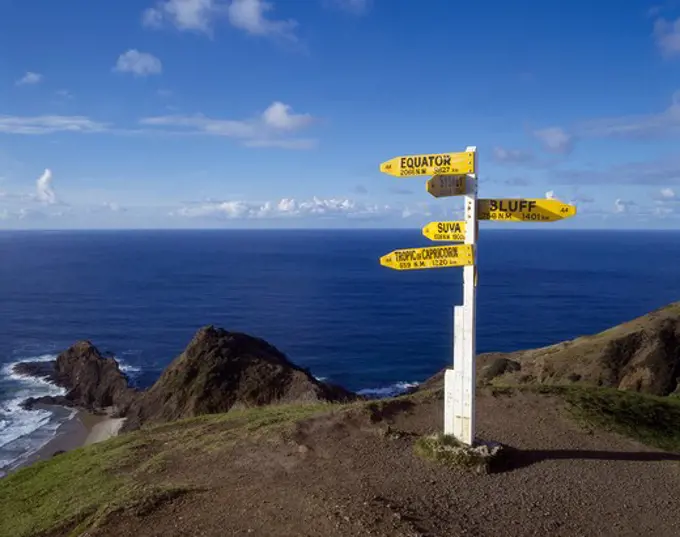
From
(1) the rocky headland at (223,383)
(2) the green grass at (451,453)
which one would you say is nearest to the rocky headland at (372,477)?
(2) the green grass at (451,453)

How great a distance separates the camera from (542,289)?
102312 mm

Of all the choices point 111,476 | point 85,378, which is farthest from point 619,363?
point 85,378

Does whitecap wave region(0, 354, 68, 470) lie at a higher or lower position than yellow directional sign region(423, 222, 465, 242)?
lower

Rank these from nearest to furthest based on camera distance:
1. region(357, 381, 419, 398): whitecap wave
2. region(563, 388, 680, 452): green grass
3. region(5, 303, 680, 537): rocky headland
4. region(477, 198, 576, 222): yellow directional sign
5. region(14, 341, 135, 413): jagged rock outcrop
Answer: region(5, 303, 680, 537): rocky headland, region(477, 198, 576, 222): yellow directional sign, region(563, 388, 680, 452): green grass, region(14, 341, 135, 413): jagged rock outcrop, region(357, 381, 419, 398): whitecap wave

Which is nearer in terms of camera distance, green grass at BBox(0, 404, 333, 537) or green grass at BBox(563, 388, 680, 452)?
green grass at BBox(0, 404, 333, 537)

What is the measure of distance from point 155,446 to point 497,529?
996 centimetres

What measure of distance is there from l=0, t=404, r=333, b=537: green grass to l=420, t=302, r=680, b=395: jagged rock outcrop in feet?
48.9

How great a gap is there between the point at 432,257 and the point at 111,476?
8994 mm

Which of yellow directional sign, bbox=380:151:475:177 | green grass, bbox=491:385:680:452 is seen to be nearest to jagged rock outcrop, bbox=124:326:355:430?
green grass, bbox=491:385:680:452

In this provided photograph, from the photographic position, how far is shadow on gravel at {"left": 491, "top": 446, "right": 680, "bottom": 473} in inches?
463

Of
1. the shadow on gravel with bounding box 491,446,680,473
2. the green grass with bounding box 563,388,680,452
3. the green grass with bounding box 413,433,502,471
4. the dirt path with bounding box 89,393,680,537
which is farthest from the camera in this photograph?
the green grass with bounding box 563,388,680,452

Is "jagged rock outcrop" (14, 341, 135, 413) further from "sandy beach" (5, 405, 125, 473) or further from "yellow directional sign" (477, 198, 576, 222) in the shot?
"yellow directional sign" (477, 198, 576, 222)

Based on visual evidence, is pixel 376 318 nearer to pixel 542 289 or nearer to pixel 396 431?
pixel 542 289

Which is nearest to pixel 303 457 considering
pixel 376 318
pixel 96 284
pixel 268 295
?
pixel 376 318
